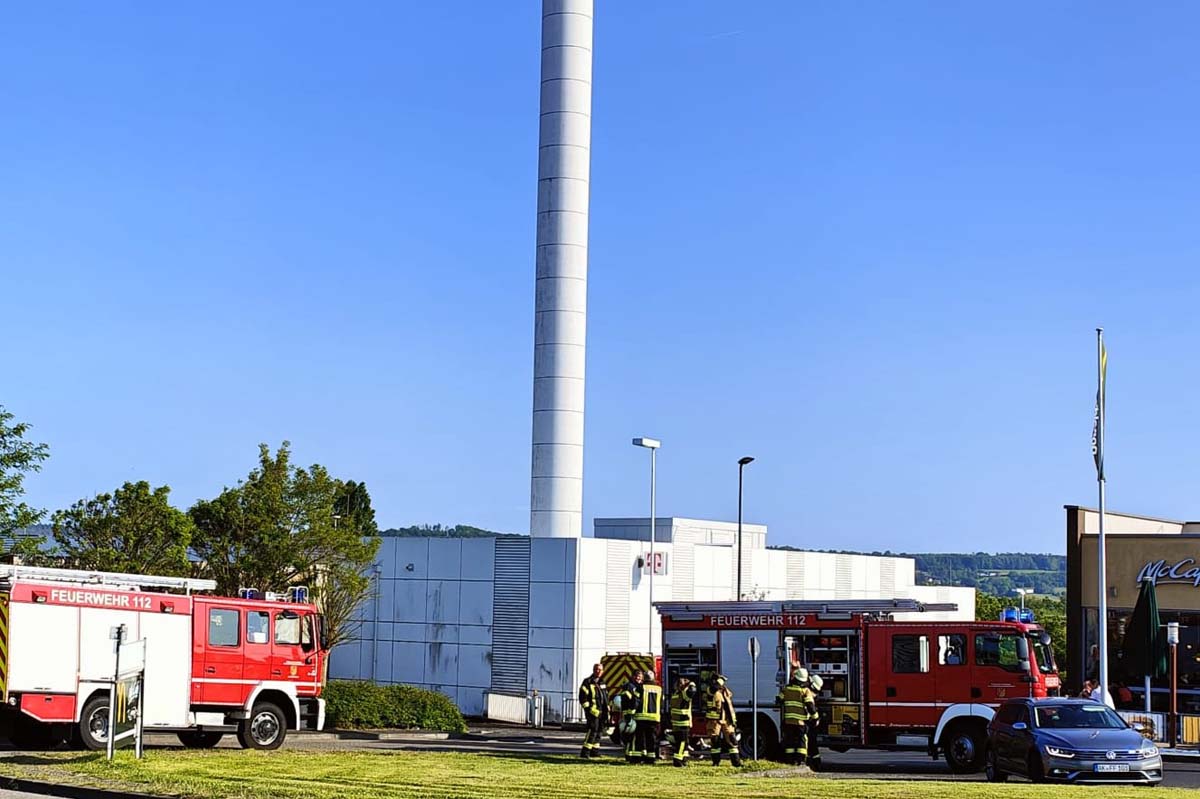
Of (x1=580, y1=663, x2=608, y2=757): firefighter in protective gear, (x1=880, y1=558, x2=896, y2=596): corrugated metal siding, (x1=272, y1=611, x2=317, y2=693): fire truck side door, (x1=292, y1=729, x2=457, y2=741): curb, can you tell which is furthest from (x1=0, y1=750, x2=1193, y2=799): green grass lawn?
(x1=880, y1=558, x2=896, y2=596): corrugated metal siding

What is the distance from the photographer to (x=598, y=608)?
151 feet

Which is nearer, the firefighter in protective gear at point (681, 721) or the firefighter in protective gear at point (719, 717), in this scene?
the firefighter in protective gear at point (719, 717)

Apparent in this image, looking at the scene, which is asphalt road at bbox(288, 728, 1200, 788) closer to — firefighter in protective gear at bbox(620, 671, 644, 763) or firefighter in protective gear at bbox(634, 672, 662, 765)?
firefighter in protective gear at bbox(620, 671, 644, 763)

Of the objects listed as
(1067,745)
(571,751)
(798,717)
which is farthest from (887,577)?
(1067,745)

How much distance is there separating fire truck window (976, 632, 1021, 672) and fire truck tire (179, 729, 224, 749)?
13.7m

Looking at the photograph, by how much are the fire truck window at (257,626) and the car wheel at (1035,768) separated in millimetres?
13620

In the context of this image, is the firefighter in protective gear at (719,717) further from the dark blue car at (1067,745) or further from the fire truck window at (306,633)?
the fire truck window at (306,633)

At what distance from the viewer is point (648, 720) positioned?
2681 cm

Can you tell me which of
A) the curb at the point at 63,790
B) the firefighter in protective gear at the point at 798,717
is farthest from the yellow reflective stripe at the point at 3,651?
the firefighter in protective gear at the point at 798,717

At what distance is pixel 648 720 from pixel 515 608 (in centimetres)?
2028

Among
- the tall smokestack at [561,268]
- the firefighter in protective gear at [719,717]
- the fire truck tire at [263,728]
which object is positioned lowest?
the fire truck tire at [263,728]

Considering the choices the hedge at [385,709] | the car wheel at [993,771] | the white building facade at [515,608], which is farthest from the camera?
the white building facade at [515,608]

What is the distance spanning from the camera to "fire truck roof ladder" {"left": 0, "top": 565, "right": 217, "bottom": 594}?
84.7 feet

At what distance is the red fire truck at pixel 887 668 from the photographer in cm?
2747
